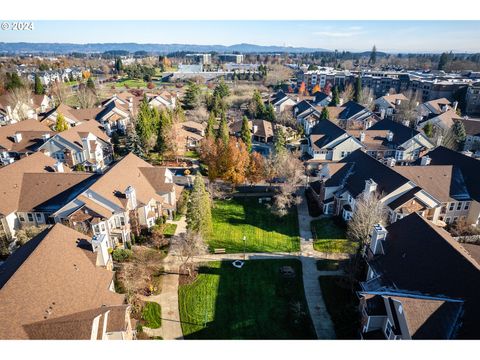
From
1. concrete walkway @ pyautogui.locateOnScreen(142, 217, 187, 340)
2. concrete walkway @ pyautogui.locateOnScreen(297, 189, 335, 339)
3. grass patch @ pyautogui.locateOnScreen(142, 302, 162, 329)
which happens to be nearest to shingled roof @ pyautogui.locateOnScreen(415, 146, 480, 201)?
concrete walkway @ pyautogui.locateOnScreen(297, 189, 335, 339)

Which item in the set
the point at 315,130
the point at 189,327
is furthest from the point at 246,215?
the point at 315,130

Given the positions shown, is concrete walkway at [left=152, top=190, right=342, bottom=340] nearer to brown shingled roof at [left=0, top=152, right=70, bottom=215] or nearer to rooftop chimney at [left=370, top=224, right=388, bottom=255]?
rooftop chimney at [left=370, top=224, right=388, bottom=255]

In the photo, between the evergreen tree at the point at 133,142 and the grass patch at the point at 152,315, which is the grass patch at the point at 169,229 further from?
the evergreen tree at the point at 133,142

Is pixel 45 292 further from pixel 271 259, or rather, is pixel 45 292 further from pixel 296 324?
pixel 271 259

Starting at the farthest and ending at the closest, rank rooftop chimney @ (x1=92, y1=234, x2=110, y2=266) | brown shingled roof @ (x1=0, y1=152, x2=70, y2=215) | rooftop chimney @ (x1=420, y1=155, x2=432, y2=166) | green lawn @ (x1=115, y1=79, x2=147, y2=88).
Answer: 1. green lawn @ (x1=115, y1=79, x2=147, y2=88)
2. rooftop chimney @ (x1=420, y1=155, x2=432, y2=166)
3. brown shingled roof @ (x1=0, y1=152, x2=70, y2=215)
4. rooftop chimney @ (x1=92, y1=234, x2=110, y2=266)

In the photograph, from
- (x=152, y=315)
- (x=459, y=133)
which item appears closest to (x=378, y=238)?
(x=152, y=315)
